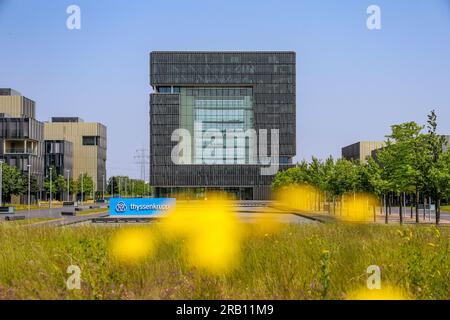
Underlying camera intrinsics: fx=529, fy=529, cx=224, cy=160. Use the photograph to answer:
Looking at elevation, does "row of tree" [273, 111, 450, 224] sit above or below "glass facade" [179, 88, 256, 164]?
below

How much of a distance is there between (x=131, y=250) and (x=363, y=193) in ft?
98.5

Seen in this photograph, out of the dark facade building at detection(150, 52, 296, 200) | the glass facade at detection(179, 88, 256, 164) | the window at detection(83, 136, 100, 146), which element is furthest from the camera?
the window at detection(83, 136, 100, 146)

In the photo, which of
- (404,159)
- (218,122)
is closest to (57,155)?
(218,122)

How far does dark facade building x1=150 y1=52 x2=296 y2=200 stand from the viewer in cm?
12062

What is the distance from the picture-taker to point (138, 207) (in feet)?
106

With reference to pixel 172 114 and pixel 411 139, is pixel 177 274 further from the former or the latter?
pixel 172 114

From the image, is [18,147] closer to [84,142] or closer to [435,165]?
[84,142]

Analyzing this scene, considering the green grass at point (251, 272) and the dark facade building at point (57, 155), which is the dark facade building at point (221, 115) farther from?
the green grass at point (251, 272)

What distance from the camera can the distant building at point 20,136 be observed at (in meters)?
88.2

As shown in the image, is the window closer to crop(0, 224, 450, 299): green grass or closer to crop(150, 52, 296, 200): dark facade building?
crop(150, 52, 296, 200): dark facade building

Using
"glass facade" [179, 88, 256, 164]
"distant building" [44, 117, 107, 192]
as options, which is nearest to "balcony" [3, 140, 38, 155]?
"distant building" [44, 117, 107, 192]

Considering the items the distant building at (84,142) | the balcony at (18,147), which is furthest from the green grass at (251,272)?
the distant building at (84,142)

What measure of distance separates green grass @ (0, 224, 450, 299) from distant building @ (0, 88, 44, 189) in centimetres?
8256

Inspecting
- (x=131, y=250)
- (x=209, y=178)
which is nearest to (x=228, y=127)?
(x=209, y=178)
